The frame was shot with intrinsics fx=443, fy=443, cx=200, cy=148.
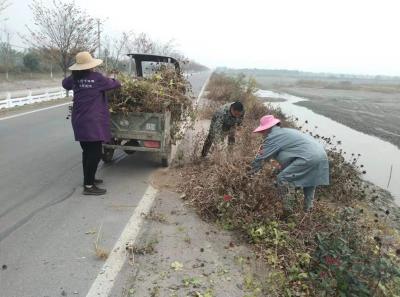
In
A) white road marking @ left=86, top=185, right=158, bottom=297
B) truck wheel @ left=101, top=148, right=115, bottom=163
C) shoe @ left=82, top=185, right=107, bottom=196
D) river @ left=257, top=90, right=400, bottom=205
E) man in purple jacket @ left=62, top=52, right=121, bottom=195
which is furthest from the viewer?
river @ left=257, top=90, right=400, bottom=205

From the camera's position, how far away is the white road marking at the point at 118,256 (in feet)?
13.2

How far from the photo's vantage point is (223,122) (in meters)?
8.25

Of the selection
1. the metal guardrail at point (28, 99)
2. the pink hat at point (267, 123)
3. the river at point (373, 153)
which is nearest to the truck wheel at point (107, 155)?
the pink hat at point (267, 123)

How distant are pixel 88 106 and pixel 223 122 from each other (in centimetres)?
268

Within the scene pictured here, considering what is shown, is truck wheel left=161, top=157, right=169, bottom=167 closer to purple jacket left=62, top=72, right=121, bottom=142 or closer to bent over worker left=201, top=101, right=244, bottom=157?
bent over worker left=201, top=101, right=244, bottom=157

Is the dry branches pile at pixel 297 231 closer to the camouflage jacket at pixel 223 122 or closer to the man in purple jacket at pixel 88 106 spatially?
the camouflage jacket at pixel 223 122

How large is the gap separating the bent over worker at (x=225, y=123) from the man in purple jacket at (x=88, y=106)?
2218 millimetres

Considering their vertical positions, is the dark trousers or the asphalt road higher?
the dark trousers

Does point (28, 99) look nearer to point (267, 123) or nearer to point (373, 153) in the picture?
point (373, 153)

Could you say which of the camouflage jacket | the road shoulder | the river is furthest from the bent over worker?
the river

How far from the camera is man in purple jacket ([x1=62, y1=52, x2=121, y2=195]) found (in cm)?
655

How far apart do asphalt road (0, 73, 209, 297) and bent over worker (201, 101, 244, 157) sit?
4.57 ft

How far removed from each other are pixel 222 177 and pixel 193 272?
1.89 metres

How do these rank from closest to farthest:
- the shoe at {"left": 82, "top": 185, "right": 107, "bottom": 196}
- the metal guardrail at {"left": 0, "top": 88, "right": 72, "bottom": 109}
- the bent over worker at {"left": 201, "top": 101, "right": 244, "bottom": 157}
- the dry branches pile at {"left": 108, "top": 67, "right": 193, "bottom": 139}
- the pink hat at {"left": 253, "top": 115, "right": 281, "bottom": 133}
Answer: the pink hat at {"left": 253, "top": 115, "right": 281, "bottom": 133}
the shoe at {"left": 82, "top": 185, "right": 107, "bottom": 196}
the dry branches pile at {"left": 108, "top": 67, "right": 193, "bottom": 139}
the bent over worker at {"left": 201, "top": 101, "right": 244, "bottom": 157}
the metal guardrail at {"left": 0, "top": 88, "right": 72, "bottom": 109}
